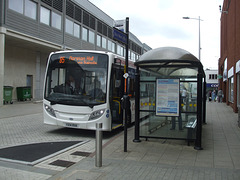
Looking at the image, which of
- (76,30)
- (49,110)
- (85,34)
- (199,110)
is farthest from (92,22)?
(199,110)

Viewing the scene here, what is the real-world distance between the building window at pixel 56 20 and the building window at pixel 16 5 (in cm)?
411

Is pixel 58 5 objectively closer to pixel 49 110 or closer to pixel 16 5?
pixel 16 5

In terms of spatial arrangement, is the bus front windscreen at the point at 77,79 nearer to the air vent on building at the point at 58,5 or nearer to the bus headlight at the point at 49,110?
the bus headlight at the point at 49,110

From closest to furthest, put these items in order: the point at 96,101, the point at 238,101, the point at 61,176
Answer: the point at 61,176, the point at 96,101, the point at 238,101

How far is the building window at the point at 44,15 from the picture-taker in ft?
70.1

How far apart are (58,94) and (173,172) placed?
499cm

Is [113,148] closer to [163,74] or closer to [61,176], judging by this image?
Result: [61,176]

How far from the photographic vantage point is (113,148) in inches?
257

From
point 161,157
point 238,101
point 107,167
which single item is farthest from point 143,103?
point 238,101

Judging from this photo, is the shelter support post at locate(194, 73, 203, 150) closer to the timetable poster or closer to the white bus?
the timetable poster

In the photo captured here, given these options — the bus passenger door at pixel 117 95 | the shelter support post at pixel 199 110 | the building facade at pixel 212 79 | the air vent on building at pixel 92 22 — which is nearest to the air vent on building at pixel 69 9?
the air vent on building at pixel 92 22

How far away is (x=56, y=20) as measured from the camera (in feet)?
76.6

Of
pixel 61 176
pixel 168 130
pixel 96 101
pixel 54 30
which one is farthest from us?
pixel 54 30

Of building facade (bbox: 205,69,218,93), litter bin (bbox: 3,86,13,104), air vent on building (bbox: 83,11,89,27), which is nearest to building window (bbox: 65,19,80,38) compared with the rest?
air vent on building (bbox: 83,11,89,27)
